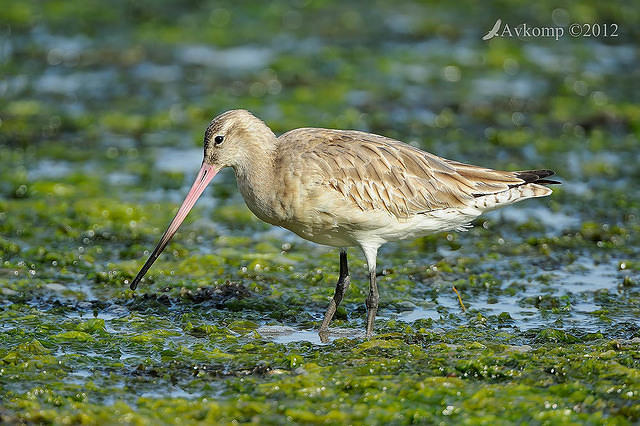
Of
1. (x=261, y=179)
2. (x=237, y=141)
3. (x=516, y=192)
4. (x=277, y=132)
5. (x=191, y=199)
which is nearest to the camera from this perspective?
(x=261, y=179)

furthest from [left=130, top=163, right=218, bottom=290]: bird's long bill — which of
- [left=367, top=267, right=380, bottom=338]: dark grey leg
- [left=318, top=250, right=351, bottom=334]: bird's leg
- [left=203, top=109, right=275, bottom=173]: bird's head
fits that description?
[left=367, top=267, right=380, bottom=338]: dark grey leg

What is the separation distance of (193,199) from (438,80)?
21.8ft

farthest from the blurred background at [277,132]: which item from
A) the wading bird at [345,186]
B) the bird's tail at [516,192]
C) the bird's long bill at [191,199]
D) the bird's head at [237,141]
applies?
the bird's head at [237,141]

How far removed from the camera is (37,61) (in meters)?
13.2

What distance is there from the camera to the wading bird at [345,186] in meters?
6.49

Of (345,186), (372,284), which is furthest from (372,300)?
(345,186)

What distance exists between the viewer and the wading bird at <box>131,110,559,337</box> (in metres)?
6.49

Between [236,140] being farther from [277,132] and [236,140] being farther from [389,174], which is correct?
[277,132]

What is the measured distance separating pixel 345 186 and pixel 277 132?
444 centimetres

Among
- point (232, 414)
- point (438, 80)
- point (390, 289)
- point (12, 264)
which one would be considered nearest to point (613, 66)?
point (438, 80)

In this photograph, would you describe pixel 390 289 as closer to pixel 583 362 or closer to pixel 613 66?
pixel 583 362

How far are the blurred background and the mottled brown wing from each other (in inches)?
34.8

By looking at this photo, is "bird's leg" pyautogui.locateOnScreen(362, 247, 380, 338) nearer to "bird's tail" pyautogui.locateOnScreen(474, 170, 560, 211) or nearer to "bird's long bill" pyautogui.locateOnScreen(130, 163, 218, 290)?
"bird's tail" pyautogui.locateOnScreen(474, 170, 560, 211)

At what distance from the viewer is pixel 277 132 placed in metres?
10.9
